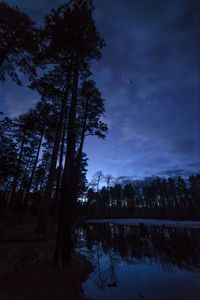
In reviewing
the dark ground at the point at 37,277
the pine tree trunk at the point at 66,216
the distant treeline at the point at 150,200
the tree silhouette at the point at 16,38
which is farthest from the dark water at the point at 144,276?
the distant treeline at the point at 150,200

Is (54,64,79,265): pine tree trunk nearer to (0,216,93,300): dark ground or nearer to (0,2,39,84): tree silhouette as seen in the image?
(0,216,93,300): dark ground

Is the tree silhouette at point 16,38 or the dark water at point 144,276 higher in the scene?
the tree silhouette at point 16,38

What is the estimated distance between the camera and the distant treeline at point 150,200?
2373 inches

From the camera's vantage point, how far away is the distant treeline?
60275 mm

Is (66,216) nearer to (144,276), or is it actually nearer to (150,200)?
(144,276)

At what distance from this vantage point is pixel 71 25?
8.63 meters


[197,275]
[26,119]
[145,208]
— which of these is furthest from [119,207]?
[197,275]

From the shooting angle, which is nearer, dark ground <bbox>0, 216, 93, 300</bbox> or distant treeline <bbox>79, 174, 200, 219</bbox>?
dark ground <bbox>0, 216, 93, 300</bbox>

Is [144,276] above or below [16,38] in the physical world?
below

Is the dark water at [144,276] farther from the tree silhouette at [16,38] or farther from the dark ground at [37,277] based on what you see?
the tree silhouette at [16,38]

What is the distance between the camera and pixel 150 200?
73250 mm

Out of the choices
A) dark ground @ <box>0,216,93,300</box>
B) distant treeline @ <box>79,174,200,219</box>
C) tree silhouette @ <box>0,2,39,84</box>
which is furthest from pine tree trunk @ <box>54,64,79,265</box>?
distant treeline @ <box>79,174,200,219</box>

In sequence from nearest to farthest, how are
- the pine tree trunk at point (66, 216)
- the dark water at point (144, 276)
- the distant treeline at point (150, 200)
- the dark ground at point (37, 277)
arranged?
the dark ground at point (37, 277), the dark water at point (144, 276), the pine tree trunk at point (66, 216), the distant treeline at point (150, 200)

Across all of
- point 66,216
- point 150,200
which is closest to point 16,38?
point 66,216
